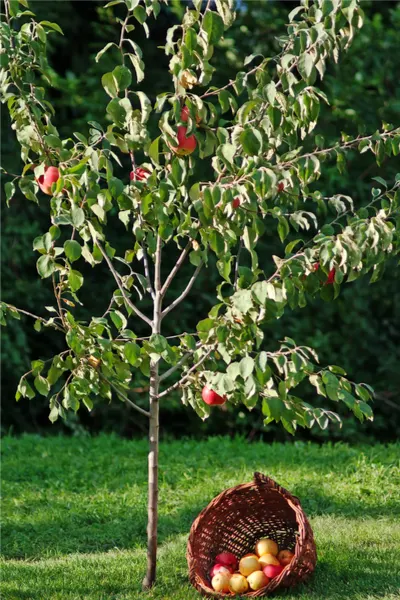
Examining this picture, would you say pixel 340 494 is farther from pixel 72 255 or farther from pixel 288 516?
pixel 72 255

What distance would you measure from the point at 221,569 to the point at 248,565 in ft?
0.34

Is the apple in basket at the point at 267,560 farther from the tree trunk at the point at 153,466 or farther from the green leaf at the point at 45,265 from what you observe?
the green leaf at the point at 45,265

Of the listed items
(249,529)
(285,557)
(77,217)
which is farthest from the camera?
(249,529)

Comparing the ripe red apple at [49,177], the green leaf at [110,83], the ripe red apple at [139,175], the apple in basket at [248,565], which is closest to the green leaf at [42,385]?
the ripe red apple at [49,177]

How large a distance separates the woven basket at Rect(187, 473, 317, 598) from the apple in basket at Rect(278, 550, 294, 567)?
0.27ft

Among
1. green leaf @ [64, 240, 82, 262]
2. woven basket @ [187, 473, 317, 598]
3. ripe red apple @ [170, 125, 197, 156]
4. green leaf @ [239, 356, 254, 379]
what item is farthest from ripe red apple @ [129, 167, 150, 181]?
woven basket @ [187, 473, 317, 598]

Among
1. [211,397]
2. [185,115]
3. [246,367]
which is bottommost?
[211,397]

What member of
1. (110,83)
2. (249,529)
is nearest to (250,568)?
(249,529)

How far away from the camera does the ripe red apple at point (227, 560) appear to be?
3.52m

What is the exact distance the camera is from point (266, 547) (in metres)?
3.52

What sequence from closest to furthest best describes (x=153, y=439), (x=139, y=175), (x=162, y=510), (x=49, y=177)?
1. (x=49, y=177)
2. (x=139, y=175)
3. (x=153, y=439)
4. (x=162, y=510)

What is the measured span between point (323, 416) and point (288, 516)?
1173 millimetres

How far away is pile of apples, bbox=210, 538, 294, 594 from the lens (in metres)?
3.31

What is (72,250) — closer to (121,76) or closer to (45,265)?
(45,265)
